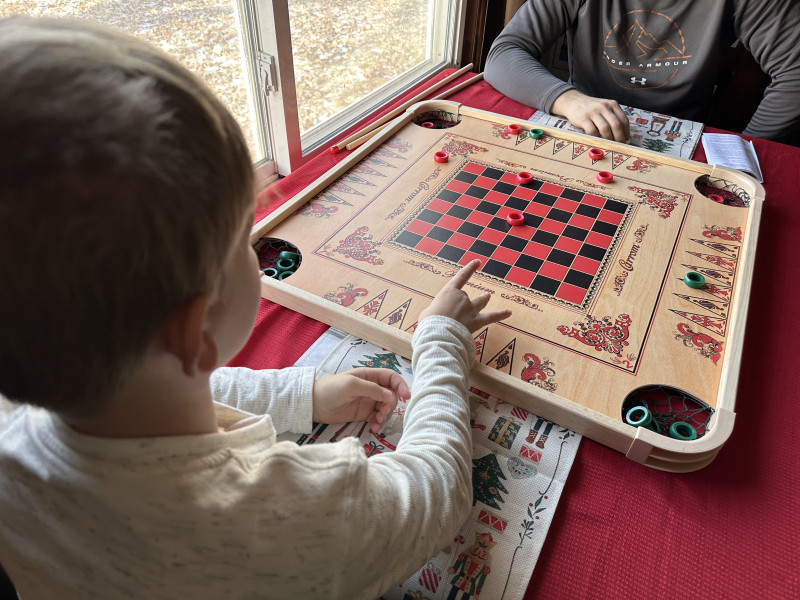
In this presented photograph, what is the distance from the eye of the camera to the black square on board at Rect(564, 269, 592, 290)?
95 centimetres

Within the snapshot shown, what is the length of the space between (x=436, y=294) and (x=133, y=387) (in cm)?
57

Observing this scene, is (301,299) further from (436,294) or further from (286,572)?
(286,572)

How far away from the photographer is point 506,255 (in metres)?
1.01

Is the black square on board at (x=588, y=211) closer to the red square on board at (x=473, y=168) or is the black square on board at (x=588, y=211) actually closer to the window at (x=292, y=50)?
the red square on board at (x=473, y=168)

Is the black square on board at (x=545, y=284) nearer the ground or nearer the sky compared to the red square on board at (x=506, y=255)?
nearer the sky

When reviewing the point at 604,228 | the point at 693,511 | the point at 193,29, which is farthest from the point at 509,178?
the point at 193,29

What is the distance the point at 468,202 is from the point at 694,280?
45cm

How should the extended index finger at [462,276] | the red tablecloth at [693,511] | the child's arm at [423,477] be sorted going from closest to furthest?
the child's arm at [423,477] < the red tablecloth at [693,511] < the extended index finger at [462,276]

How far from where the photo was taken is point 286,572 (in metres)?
0.47

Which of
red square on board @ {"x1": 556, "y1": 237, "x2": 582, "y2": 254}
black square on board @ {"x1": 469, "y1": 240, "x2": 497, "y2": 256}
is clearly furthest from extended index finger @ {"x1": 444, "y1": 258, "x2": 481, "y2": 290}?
red square on board @ {"x1": 556, "y1": 237, "x2": 582, "y2": 254}

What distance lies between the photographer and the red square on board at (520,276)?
95cm

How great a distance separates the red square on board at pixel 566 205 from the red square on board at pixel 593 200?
2 centimetres

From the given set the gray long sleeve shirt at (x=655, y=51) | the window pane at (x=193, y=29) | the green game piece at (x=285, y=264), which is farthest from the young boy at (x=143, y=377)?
the gray long sleeve shirt at (x=655, y=51)

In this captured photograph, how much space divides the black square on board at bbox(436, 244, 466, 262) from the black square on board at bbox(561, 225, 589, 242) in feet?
0.69
